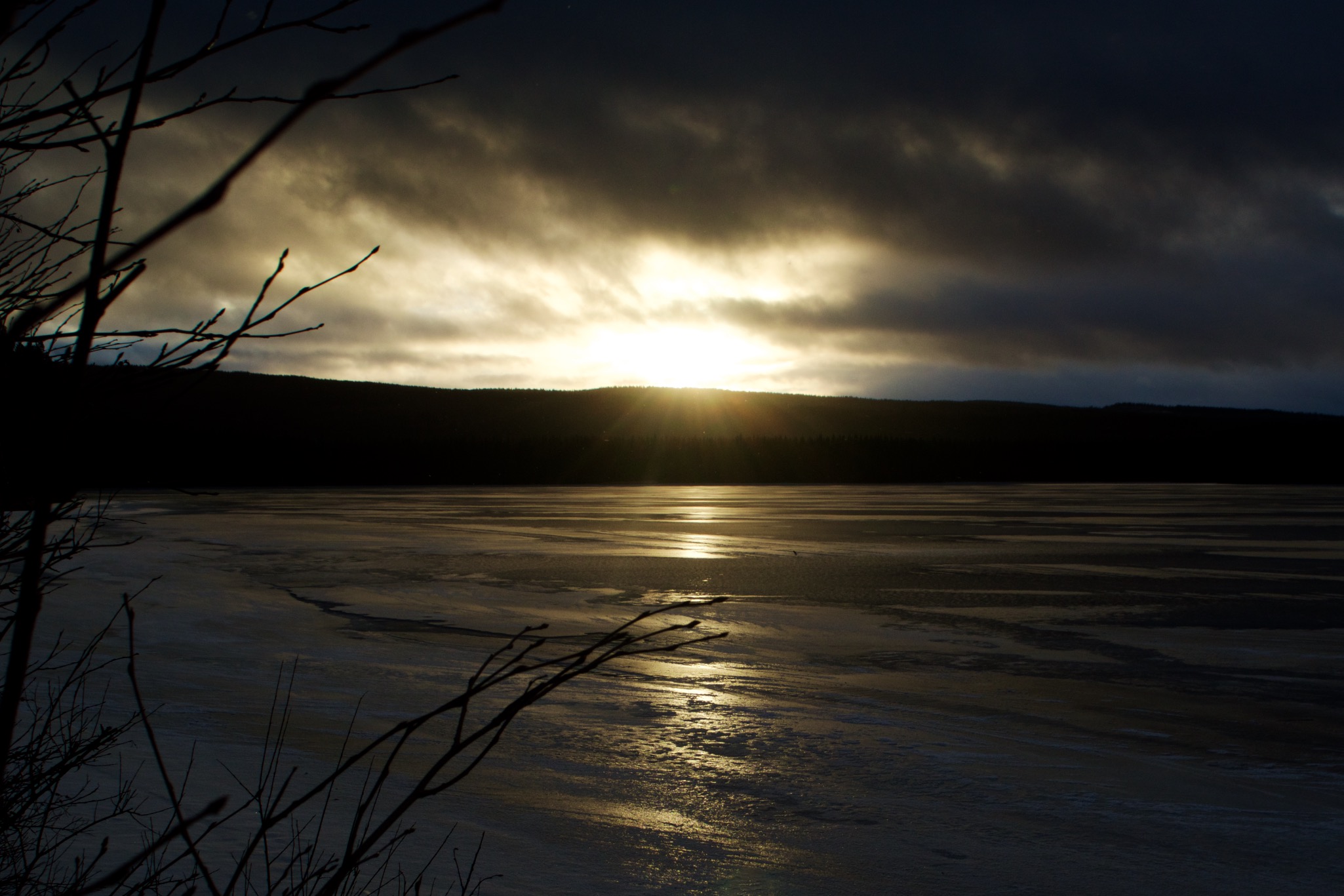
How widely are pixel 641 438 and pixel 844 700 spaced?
64.0m

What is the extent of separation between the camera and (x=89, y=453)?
2824 mm

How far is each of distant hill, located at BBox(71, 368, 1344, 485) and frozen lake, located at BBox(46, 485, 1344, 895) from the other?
2.06m

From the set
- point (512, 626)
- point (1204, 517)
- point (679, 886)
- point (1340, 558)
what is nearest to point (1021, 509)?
point (1204, 517)

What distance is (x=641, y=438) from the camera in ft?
231

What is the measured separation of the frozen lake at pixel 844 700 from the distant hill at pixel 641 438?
206 cm

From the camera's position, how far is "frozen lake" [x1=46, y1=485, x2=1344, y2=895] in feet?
13.5

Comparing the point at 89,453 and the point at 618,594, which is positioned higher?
the point at 89,453

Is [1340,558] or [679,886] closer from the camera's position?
[679,886]

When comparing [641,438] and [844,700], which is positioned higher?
[641,438]

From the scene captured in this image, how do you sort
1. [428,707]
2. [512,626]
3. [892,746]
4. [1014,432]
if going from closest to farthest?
[892,746] < [428,707] < [512,626] < [1014,432]

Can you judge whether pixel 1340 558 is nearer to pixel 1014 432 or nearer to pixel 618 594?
pixel 618 594

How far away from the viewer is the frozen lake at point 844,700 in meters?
4.11

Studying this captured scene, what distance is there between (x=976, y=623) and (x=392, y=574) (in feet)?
23.0

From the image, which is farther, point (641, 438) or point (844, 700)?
point (641, 438)
